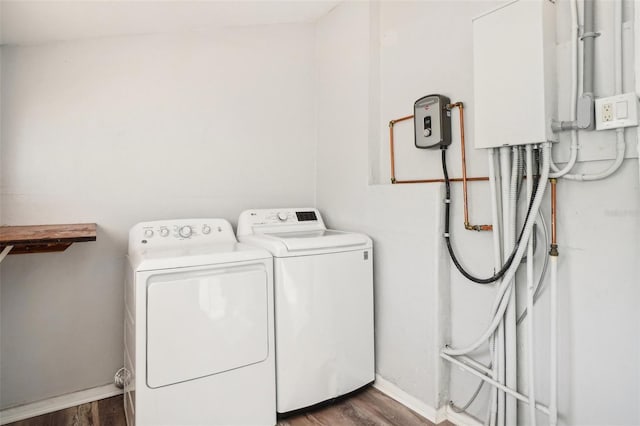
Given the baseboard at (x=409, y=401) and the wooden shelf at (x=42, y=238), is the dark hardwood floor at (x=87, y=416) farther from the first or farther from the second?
the baseboard at (x=409, y=401)

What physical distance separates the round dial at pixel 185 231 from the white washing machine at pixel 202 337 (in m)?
0.25

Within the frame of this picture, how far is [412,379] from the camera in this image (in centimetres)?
196

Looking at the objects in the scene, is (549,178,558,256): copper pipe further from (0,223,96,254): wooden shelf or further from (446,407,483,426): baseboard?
(0,223,96,254): wooden shelf

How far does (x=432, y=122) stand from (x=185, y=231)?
1.51 meters

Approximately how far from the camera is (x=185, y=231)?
7.02ft

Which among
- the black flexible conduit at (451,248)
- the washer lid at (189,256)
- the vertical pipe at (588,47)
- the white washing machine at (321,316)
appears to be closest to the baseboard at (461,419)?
the white washing machine at (321,316)

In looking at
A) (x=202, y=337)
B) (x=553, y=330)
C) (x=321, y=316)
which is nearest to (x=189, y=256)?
(x=202, y=337)

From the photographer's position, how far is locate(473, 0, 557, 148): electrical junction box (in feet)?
4.49

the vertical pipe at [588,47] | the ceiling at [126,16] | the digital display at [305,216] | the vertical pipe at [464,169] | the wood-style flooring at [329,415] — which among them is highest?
the ceiling at [126,16]

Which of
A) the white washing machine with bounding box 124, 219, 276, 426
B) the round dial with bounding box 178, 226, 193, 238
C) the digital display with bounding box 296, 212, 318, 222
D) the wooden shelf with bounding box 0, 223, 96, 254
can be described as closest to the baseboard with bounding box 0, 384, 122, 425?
the white washing machine with bounding box 124, 219, 276, 426

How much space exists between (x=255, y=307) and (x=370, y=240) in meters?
0.79

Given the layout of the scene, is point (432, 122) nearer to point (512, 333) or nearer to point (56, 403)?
point (512, 333)

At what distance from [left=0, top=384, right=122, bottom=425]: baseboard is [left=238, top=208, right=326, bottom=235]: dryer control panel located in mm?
1199

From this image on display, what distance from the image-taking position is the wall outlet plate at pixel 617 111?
1210 millimetres
